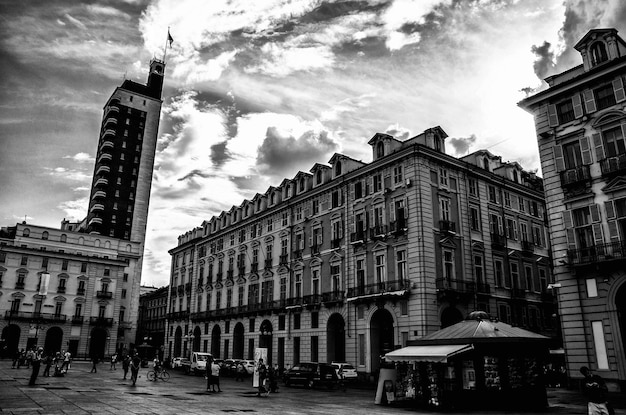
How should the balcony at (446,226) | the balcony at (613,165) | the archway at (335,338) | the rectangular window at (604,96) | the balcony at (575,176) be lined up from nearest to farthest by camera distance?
the balcony at (613,165) → the balcony at (575,176) → the rectangular window at (604,96) → the balcony at (446,226) → the archway at (335,338)

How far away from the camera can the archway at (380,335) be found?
38.8 metres

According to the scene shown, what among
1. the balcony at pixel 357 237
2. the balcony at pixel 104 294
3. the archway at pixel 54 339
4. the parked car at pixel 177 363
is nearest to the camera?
the balcony at pixel 357 237

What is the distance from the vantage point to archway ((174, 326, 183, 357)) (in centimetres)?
7212

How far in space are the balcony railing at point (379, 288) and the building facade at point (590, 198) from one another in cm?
1208

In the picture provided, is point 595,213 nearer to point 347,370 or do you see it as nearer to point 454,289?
point 454,289

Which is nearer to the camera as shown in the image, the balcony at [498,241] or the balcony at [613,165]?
the balcony at [613,165]

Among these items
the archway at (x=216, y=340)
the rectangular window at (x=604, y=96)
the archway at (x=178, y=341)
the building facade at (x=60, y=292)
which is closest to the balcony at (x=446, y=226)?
the rectangular window at (x=604, y=96)

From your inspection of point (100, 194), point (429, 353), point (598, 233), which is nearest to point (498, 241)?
point (598, 233)

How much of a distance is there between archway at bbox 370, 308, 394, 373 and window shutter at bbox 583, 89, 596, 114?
20.4 m

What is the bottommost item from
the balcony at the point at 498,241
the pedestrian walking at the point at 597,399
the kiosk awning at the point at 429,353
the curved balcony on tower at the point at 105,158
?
the pedestrian walking at the point at 597,399

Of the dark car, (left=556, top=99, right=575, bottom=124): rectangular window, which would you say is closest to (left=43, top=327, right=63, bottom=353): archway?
the dark car

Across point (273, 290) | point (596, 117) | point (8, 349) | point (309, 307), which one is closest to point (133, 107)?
point (8, 349)

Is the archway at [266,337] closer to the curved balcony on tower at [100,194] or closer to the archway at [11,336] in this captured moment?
the archway at [11,336]

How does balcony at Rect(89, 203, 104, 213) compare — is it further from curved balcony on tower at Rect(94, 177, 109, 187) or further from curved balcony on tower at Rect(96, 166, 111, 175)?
curved balcony on tower at Rect(96, 166, 111, 175)
